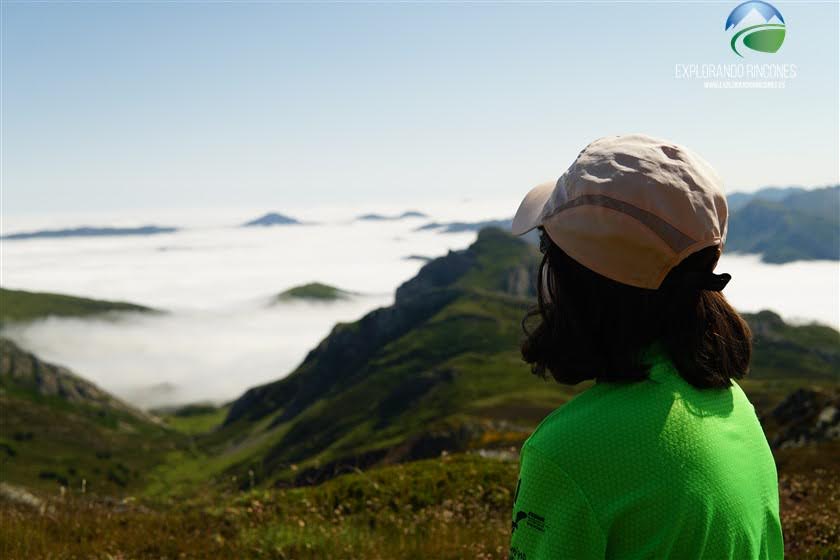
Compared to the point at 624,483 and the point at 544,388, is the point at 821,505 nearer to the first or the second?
the point at 624,483

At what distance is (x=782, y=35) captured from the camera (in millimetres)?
23938

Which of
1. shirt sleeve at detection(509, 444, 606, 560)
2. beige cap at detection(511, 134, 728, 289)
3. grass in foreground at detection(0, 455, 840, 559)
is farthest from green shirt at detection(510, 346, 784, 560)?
grass in foreground at detection(0, 455, 840, 559)

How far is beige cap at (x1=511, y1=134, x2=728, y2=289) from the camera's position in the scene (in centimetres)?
278

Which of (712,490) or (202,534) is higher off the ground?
(712,490)

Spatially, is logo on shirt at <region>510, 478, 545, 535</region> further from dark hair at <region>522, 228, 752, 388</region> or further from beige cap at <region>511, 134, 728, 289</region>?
beige cap at <region>511, 134, 728, 289</region>

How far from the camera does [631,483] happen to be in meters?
2.57

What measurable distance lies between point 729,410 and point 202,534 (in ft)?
26.7

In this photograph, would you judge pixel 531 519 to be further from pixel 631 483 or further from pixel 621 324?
pixel 621 324

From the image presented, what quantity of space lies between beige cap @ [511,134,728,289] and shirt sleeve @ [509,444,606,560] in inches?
34.7

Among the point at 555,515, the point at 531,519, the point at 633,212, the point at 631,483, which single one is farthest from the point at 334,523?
the point at 633,212

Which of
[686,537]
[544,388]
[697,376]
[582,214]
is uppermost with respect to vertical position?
[582,214]

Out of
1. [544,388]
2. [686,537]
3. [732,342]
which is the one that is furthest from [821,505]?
[544,388]

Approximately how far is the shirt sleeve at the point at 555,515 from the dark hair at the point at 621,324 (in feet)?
1.77

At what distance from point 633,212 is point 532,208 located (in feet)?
1.86
